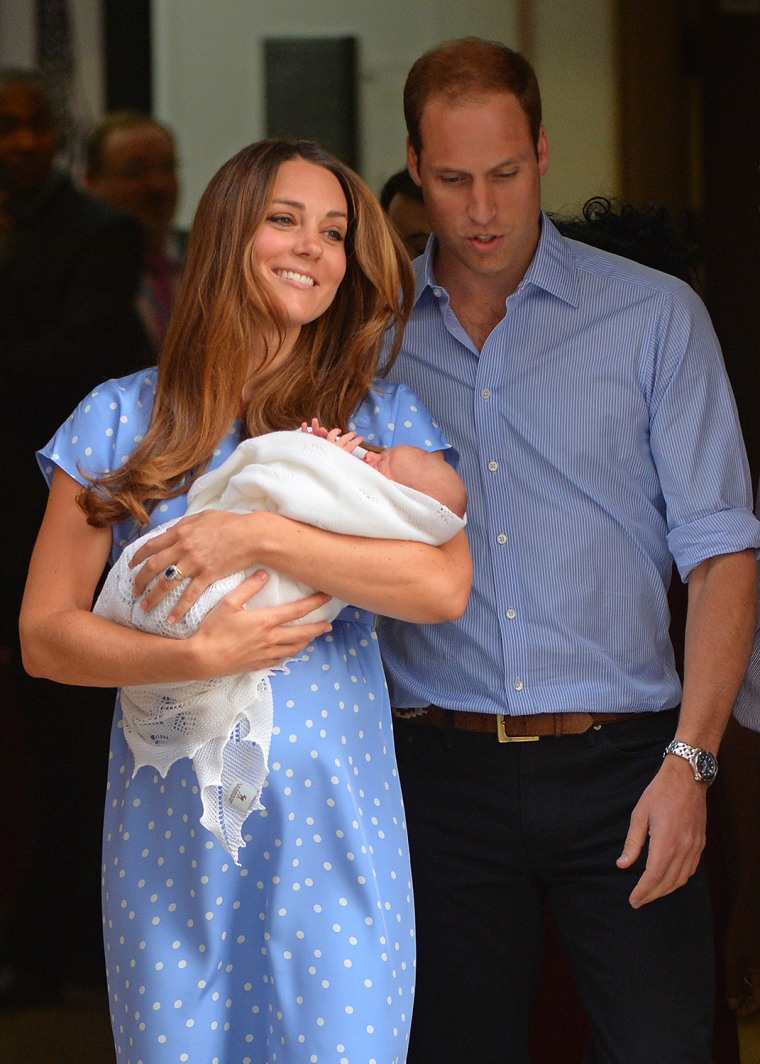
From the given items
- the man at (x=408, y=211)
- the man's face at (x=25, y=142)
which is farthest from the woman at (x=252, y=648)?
the man's face at (x=25, y=142)

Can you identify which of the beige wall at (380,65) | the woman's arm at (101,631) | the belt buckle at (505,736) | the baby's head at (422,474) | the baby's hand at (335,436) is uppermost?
the beige wall at (380,65)

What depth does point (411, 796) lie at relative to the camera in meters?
2.02

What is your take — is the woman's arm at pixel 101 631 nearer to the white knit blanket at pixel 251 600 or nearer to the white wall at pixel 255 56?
the white knit blanket at pixel 251 600

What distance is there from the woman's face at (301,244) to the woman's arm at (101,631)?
36 centimetres

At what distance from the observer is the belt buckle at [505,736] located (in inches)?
76.5

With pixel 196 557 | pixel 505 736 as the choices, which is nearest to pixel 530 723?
pixel 505 736

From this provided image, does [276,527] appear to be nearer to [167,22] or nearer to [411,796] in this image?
[411,796]

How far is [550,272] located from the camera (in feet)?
6.79

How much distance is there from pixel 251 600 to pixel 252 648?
0.08m

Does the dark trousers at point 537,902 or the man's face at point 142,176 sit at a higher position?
the man's face at point 142,176

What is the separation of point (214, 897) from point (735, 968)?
0.99 meters

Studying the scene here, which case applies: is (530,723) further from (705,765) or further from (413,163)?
(413,163)

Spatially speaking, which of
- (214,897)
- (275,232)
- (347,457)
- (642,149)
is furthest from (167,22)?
(214,897)

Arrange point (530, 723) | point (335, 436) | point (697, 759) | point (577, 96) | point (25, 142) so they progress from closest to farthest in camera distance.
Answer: point (335, 436), point (697, 759), point (530, 723), point (25, 142), point (577, 96)
